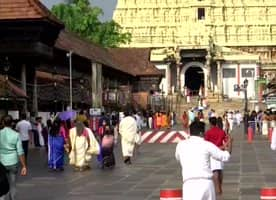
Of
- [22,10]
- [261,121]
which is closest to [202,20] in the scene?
[261,121]

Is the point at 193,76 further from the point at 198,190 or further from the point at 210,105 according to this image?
the point at 198,190

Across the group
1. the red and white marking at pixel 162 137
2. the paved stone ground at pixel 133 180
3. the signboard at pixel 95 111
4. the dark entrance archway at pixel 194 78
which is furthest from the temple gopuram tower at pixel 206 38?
the paved stone ground at pixel 133 180

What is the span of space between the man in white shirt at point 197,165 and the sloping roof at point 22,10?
60.4 feet

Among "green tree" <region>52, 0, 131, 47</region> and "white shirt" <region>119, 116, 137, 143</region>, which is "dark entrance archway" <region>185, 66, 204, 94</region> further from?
"white shirt" <region>119, 116, 137, 143</region>

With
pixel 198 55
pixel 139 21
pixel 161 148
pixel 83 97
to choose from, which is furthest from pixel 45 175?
pixel 139 21

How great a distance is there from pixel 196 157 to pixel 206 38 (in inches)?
3657

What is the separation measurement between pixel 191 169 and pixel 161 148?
26.7 metres

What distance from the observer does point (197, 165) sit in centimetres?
1029

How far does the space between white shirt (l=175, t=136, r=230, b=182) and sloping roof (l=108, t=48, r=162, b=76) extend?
60.1 m

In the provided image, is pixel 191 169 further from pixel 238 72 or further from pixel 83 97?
pixel 238 72

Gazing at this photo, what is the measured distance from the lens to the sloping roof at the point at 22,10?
93.1 ft

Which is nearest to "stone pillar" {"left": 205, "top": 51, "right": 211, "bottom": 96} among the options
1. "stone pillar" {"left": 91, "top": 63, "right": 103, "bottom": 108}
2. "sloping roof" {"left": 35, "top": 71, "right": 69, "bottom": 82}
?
"sloping roof" {"left": 35, "top": 71, "right": 69, "bottom": 82}

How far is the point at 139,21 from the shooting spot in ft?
376

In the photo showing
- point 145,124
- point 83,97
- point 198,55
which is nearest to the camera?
point 83,97
